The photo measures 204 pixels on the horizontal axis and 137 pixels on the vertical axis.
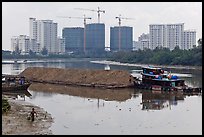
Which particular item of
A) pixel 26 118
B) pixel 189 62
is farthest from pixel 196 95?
pixel 189 62

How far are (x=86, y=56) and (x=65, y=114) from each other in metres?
110

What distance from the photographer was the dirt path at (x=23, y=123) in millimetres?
15117

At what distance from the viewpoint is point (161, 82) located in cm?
3105

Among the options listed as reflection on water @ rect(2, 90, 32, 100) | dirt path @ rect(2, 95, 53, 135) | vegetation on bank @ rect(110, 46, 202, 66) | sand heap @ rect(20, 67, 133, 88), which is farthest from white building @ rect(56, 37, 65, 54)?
dirt path @ rect(2, 95, 53, 135)

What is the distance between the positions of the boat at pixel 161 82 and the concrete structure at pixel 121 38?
11489 centimetres

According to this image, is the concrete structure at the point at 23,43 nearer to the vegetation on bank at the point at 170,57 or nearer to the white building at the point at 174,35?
the white building at the point at 174,35

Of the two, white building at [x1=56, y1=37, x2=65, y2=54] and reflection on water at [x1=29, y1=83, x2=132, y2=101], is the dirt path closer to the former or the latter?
reflection on water at [x1=29, y1=83, x2=132, y2=101]

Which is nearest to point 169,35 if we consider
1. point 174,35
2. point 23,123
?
point 174,35

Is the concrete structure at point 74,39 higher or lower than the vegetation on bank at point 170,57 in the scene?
higher

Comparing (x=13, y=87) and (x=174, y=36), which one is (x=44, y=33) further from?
(x=13, y=87)

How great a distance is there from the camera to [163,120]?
1864 centimetres

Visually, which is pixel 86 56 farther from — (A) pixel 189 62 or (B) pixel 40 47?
(A) pixel 189 62

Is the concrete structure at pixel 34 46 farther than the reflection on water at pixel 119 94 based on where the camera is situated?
Yes

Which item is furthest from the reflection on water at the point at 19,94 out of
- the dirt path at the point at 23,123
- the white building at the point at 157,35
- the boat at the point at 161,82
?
the white building at the point at 157,35
